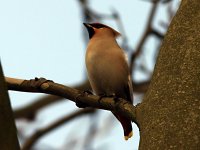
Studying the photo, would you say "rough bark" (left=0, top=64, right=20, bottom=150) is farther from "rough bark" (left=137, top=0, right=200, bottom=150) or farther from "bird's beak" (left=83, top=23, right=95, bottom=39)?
"bird's beak" (left=83, top=23, right=95, bottom=39)

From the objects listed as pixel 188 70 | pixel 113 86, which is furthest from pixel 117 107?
pixel 113 86

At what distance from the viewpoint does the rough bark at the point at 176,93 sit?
6.45ft

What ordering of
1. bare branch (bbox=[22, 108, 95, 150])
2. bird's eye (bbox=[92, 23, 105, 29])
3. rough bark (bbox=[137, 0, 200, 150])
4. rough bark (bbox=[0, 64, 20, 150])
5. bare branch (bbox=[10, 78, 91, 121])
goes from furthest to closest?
1. bare branch (bbox=[10, 78, 91, 121])
2. bird's eye (bbox=[92, 23, 105, 29])
3. bare branch (bbox=[22, 108, 95, 150])
4. rough bark (bbox=[137, 0, 200, 150])
5. rough bark (bbox=[0, 64, 20, 150])

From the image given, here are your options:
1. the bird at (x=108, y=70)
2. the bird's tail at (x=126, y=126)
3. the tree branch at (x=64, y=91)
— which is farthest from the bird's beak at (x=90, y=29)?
the tree branch at (x=64, y=91)

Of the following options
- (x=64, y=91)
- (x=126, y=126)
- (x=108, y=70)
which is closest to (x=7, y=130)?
(x=64, y=91)

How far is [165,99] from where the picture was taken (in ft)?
6.94

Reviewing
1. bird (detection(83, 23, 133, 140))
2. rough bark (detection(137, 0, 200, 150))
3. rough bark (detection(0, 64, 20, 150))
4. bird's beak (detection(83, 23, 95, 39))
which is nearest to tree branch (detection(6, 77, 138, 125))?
rough bark (detection(137, 0, 200, 150))

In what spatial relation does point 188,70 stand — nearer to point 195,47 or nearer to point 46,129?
point 195,47

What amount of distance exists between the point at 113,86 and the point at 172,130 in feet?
7.21

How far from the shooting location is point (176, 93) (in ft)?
6.88

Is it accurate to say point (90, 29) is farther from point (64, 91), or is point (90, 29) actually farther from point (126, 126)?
point (64, 91)

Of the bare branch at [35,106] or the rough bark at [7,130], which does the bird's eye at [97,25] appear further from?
the rough bark at [7,130]

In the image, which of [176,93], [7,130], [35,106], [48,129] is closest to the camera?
[7,130]

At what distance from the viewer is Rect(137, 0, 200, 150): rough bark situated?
1967 mm
